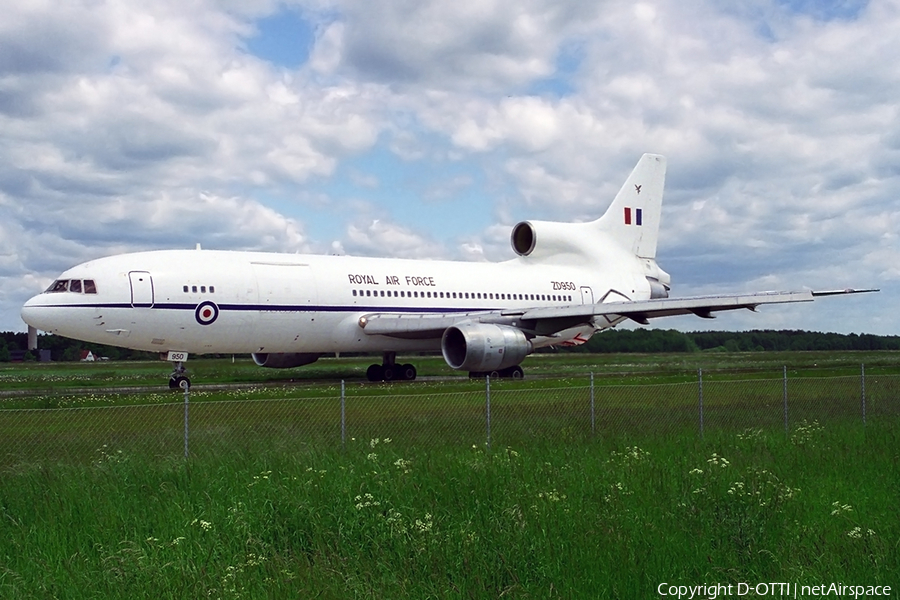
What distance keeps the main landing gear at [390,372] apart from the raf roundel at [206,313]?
697 centimetres

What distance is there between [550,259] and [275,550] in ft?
94.6

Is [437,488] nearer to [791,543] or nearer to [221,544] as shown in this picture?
[221,544]

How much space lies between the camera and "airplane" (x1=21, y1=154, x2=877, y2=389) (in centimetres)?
2220

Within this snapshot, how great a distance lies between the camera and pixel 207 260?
2384cm

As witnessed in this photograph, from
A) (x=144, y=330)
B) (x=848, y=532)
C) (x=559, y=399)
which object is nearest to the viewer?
(x=848, y=532)

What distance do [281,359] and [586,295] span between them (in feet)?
42.2

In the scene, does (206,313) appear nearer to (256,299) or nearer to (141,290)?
(256,299)

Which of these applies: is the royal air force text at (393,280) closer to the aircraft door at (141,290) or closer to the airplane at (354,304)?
the airplane at (354,304)

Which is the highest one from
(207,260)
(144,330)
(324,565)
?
(207,260)

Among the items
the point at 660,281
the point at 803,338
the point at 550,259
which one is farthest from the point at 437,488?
the point at 803,338

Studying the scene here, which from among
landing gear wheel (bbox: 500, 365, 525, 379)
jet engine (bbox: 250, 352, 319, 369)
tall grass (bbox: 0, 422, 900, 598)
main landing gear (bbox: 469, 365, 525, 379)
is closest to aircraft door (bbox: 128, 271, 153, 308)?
jet engine (bbox: 250, 352, 319, 369)

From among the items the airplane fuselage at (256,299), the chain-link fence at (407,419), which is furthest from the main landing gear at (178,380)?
the chain-link fence at (407,419)

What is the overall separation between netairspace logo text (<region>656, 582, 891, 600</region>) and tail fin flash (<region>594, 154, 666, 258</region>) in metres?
32.2

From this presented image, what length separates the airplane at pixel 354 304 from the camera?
2220 cm
